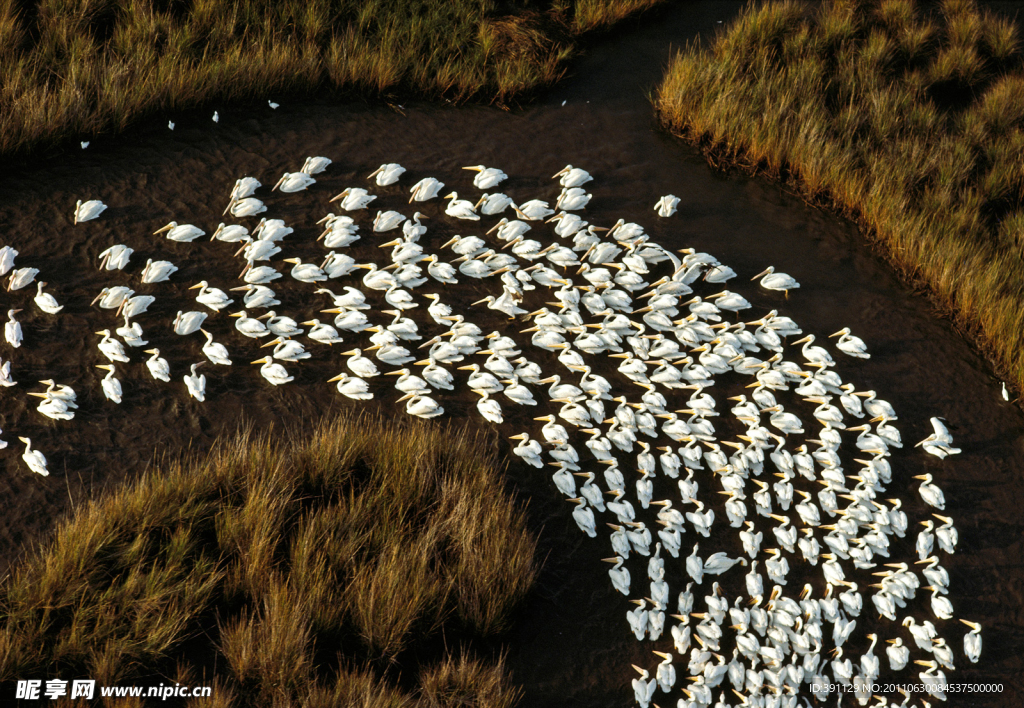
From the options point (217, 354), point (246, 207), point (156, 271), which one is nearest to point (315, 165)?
point (246, 207)

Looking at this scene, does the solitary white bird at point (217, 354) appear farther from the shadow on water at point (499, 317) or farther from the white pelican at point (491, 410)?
the white pelican at point (491, 410)

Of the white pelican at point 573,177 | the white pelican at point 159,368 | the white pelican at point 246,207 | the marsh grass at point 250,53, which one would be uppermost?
the marsh grass at point 250,53

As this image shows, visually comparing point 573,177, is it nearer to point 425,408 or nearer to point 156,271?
point 425,408

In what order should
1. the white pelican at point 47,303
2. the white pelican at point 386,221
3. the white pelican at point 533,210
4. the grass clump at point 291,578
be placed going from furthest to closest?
the white pelican at point 533,210 < the white pelican at point 386,221 < the white pelican at point 47,303 < the grass clump at point 291,578

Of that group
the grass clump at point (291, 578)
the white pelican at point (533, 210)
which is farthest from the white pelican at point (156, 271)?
the white pelican at point (533, 210)

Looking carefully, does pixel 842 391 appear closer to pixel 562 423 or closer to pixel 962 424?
pixel 962 424

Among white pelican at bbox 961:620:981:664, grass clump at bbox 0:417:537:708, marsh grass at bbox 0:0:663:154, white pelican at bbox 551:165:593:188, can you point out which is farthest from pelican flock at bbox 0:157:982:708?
marsh grass at bbox 0:0:663:154
